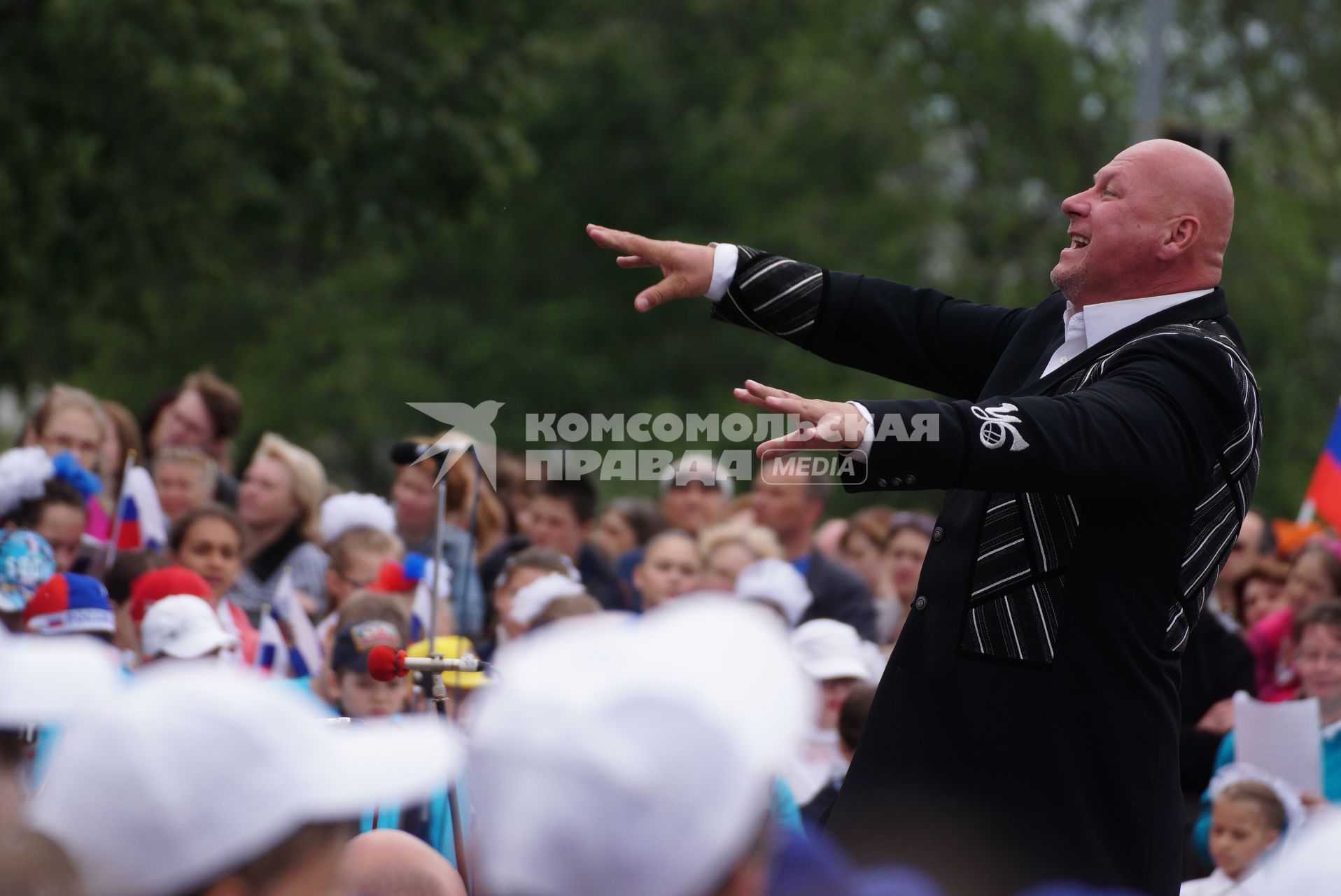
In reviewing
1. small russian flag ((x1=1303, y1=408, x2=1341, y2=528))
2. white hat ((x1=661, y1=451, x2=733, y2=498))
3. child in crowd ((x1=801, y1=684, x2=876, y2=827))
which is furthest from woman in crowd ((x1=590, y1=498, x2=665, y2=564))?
child in crowd ((x1=801, y1=684, x2=876, y2=827))

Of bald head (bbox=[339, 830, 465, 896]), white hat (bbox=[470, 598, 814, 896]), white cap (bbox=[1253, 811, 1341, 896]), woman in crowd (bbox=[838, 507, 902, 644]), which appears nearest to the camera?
white cap (bbox=[1253, 811, 1341, 896])

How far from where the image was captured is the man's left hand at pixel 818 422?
10.1 feet

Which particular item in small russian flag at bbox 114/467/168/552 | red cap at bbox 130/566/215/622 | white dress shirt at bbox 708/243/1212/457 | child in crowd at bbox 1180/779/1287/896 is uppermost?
white dress shirt at bbox 708/243/1212/457

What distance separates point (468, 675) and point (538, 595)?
90 cm

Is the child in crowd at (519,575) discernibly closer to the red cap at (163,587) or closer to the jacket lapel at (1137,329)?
the red cap at (163,587)

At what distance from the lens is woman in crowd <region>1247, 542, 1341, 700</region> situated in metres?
6.98

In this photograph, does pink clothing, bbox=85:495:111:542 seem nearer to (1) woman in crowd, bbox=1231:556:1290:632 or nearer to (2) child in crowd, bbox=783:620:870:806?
(2) child in crowd, bbox=783:620:870:806

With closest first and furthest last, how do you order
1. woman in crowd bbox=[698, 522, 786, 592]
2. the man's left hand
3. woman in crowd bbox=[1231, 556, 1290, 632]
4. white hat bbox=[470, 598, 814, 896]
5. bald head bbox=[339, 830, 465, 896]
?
white hat bbox=[470, 598, 814, 896], bald head bbox=[339, 830, 465, 896], the man's left hand, woman in crowd bbox=[698, 522, 786, 592], woman in crowd bbox=[1231, 556, 1290, 632]

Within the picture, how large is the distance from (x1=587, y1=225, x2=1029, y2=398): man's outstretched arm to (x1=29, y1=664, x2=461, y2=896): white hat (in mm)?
2128

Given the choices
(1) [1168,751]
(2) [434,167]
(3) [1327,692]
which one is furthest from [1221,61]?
(1) [1168,751]

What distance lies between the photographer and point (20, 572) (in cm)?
544

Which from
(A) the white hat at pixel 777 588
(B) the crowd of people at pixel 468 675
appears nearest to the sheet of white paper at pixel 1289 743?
(B) the crowd of people at pixel 468 675

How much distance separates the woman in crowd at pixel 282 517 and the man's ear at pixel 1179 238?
15.2 feet

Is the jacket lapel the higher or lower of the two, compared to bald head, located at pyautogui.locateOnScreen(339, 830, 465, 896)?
higher
